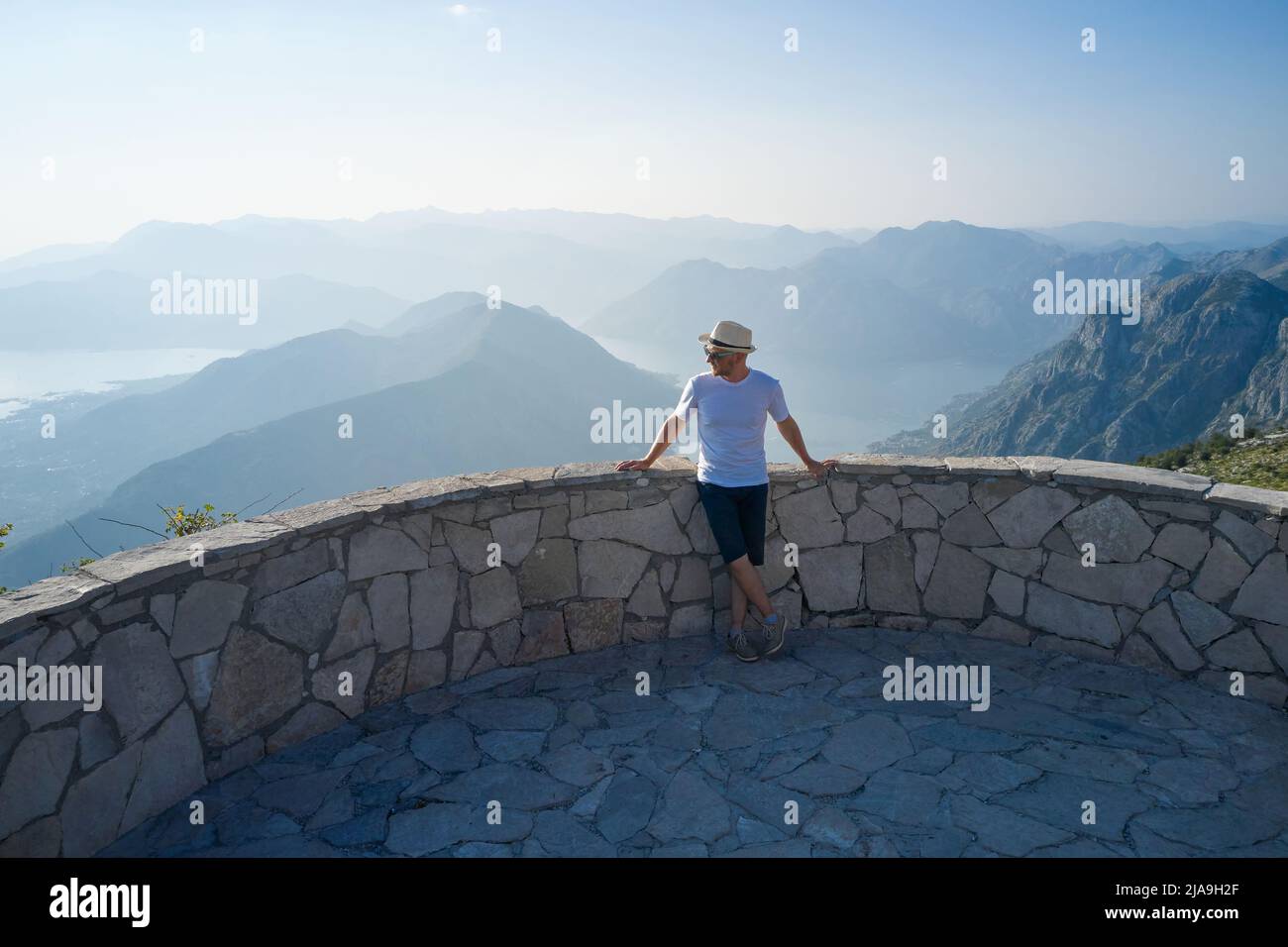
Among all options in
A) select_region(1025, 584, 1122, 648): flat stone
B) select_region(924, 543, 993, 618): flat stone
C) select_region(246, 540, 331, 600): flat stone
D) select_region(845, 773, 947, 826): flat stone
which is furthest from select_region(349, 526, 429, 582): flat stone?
select_region(1025, 584, 1122, 648): flat stone

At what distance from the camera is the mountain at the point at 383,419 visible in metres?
94.8

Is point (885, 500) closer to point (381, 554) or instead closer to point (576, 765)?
point (576, 765)

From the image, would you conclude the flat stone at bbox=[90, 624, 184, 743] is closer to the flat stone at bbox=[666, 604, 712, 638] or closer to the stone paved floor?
the stone paved floor

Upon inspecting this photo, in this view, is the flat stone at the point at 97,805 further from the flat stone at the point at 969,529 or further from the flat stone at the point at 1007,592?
the flat stone at the point at 1007,592

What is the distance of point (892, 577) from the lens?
436 centimetres

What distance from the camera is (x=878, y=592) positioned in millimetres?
4383

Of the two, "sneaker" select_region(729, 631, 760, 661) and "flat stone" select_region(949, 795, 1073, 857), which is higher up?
"sneaker" select_region(729, 631, 760, 661)

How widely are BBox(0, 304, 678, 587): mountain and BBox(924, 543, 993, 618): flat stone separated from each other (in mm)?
62150

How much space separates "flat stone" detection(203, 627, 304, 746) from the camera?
9.91ft

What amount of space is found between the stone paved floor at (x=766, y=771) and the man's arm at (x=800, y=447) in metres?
1.01
